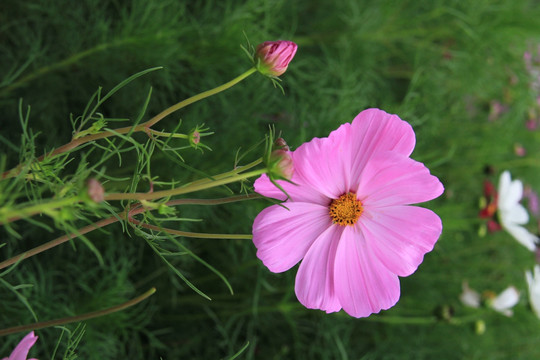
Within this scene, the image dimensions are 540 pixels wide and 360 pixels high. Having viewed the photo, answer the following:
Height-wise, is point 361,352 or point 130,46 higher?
point 130,46

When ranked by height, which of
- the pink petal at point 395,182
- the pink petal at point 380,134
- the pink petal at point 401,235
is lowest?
the pink petal at point 401,235

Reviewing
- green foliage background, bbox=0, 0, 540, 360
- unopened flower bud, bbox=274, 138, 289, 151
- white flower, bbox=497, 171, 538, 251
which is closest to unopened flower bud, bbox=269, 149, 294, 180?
unopened flower bud, bbox=274, 138, 289, 151

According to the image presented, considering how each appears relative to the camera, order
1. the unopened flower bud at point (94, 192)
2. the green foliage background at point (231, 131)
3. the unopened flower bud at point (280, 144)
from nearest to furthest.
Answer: the unopened flower bud at point (94, 192) < the unopened flower bud at point (280, 144) < the green foliage background at point (231, 131)

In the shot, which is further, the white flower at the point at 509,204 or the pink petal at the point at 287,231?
the white flower at the point at 509,204

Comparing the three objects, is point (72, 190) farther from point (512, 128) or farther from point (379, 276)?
point (512, 128)

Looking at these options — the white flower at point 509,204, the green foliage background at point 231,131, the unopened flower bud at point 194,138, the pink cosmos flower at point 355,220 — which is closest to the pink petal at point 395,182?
the pink cosmos flower at point 355,220

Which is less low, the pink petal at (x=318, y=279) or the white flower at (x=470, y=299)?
the pink petal at (x=318, y=279)

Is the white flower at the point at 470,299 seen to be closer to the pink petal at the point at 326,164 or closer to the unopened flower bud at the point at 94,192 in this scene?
the pink petal at the point at 326,164

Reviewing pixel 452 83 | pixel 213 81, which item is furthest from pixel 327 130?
pixel 452 83

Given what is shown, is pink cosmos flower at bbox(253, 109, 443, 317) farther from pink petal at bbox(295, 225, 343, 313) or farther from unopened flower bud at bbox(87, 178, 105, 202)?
unopened flower bud at bbox(87, 178, 105, 202)
